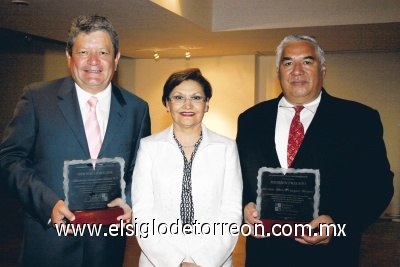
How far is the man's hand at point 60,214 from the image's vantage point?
6.41 ft

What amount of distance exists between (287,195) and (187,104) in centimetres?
73

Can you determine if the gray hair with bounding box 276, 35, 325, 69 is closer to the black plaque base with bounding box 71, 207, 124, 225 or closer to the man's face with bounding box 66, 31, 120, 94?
the man's face with bounding box 66, 31, 120, 94

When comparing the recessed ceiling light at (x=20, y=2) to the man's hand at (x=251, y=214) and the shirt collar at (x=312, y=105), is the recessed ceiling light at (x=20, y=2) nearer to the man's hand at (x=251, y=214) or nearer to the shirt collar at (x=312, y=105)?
the shirt collar at (x=312, y=105)

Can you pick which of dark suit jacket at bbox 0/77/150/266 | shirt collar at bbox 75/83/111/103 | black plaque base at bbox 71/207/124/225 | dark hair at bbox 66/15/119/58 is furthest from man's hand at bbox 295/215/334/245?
dark hair at bbox 66/15/119/58

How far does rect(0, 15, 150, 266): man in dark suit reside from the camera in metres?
2.05

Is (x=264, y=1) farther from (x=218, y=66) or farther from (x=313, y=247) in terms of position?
(x=313, y=247)

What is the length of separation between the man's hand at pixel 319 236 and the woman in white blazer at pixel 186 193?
0.39 m

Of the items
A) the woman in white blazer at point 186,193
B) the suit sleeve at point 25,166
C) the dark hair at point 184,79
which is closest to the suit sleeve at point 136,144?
the woman in white blazer at point 186,193

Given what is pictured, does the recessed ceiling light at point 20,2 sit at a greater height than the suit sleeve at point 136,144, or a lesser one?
greater

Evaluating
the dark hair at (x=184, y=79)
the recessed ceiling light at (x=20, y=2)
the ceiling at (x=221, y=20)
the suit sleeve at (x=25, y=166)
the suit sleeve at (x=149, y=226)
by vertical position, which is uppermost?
the ceiling at (x=221, y=20)

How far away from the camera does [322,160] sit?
2.18 metres

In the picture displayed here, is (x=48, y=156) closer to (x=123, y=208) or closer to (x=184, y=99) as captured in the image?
(x=123, y=208)

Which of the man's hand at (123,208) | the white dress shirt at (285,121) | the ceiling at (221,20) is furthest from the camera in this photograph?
the ceiling at (221,20)

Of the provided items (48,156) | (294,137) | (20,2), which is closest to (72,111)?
(48,156)
